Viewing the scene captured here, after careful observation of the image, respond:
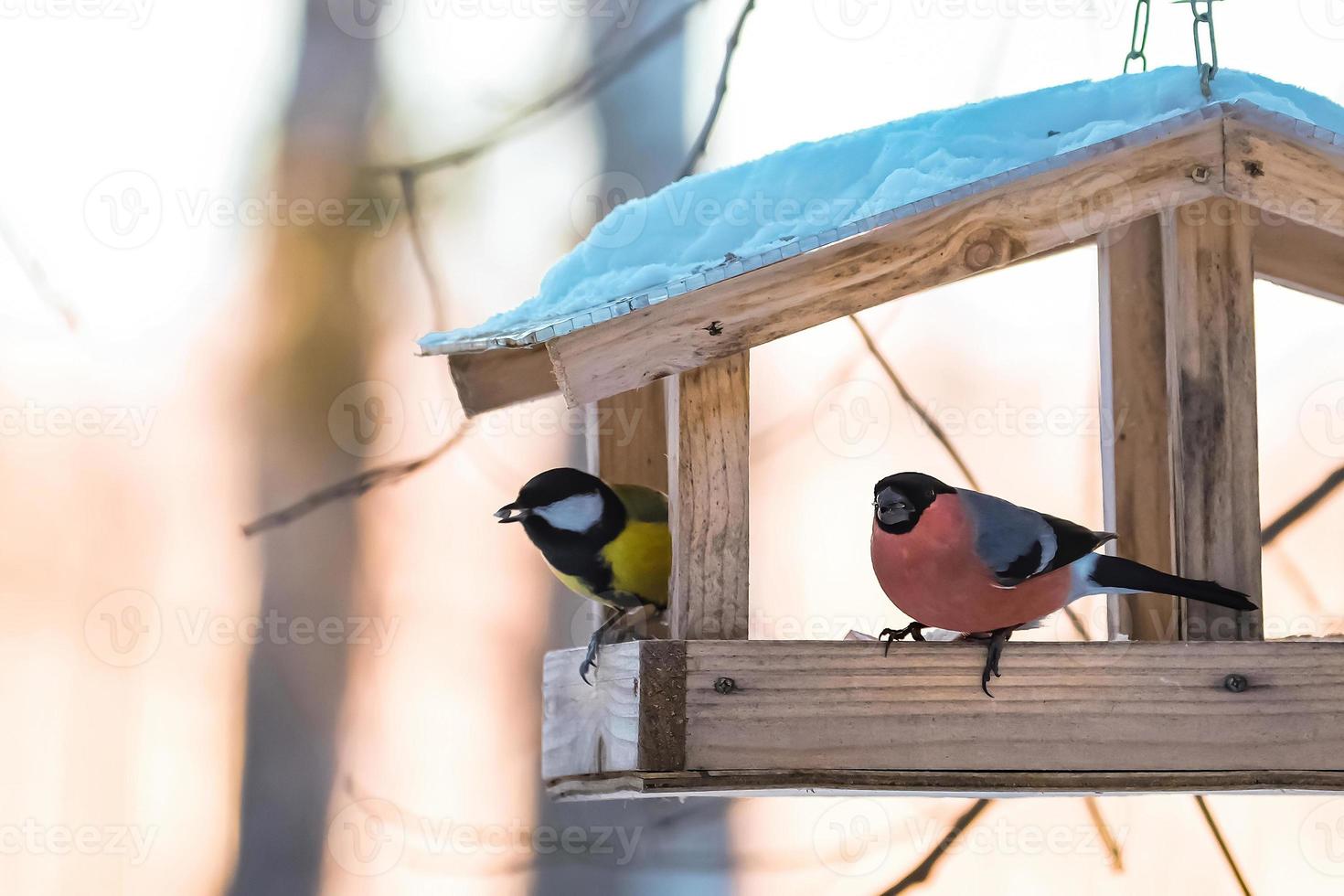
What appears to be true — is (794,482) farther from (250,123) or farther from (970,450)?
(250,123)

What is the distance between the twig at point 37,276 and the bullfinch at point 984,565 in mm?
2990

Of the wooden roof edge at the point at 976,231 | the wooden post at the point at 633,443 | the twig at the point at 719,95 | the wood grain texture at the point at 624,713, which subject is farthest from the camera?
the twig at the point at 719,95

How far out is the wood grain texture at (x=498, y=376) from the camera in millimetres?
2354

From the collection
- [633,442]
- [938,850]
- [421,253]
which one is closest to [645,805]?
[938,850]

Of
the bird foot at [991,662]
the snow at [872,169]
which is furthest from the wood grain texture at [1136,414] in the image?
the bird foot at [991,662]

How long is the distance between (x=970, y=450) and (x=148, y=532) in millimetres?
2576

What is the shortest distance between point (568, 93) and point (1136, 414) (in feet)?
8.29

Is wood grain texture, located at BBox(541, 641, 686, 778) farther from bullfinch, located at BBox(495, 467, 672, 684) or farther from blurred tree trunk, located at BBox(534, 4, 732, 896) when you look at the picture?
blurred tree trunk, located at BBox(534, 4, 732, 896)

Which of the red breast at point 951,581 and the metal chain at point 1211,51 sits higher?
the metal chain at point 1211,51

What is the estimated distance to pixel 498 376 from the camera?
237cm

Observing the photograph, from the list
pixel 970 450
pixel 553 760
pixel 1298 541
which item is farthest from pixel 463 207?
pixel 1298 541

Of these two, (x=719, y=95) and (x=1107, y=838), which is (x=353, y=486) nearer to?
(x=719, y=95)

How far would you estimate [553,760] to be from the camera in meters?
2.04

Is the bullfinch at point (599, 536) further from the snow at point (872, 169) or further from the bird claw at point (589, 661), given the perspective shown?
the snow at point (872, 169)
